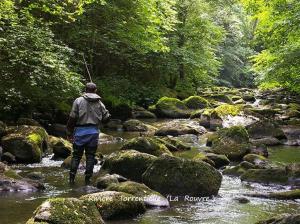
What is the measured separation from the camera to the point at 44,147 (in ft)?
40.5

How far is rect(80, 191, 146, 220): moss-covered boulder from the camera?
6102 millimetres

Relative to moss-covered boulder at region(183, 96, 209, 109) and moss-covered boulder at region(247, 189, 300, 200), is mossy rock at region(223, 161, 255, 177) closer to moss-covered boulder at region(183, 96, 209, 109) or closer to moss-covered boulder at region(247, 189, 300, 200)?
moss-covered boulder at region(247, 189, 300, 200)

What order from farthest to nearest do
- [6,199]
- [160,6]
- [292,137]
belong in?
[160,6] < [292,137] < [6,199]

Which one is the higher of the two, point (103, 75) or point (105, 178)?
point (103, 75)

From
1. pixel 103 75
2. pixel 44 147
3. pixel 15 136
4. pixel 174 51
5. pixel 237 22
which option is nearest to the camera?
pixel 15 136

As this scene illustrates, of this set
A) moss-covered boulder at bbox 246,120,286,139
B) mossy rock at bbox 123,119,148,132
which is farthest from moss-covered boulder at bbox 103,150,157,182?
Result: mossy rock at bbox 123,119,148,132

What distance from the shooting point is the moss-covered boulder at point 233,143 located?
12133mm

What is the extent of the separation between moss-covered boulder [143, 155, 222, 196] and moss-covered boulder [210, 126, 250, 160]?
4.29 metres

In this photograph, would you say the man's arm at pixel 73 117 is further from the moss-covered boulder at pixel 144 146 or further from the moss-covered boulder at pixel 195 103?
the moss-covered boulder at pixel 195 103

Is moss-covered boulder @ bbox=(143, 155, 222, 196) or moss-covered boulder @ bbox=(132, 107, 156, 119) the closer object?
moss-covered boulder @ bbox=(143, 155, 222, 196)

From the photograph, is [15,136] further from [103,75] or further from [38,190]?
[103,75]

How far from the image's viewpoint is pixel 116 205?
616 centimetres

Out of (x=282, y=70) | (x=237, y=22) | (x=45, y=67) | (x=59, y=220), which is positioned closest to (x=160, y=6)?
(x=282, y=70)

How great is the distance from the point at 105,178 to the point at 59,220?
124 inches
